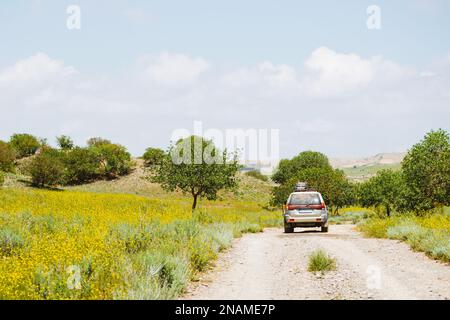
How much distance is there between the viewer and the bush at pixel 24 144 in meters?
93.0

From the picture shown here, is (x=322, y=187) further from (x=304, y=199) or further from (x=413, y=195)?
(x=304, y=199)

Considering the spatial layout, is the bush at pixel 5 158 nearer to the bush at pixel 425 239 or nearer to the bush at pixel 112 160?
the bush at pixel 112 160

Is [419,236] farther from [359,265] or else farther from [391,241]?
[359,265]

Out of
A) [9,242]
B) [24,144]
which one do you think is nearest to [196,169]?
[9,242]

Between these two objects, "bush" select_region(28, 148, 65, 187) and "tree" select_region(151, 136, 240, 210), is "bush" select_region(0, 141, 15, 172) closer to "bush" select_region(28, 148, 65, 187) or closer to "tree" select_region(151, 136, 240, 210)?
"bush" select_region(28, 148, 65, 187)

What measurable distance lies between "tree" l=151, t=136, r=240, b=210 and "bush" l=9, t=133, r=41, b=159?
224ft

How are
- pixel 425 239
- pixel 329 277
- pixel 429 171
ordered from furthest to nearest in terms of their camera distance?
1. pixel 429 171
2. pixel 425 239
3. pixel 329 277

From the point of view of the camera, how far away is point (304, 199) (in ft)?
73.4

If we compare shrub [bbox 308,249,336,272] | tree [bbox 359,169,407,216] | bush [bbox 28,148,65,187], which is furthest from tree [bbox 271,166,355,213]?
shrub [bbox 308,249,336,272]

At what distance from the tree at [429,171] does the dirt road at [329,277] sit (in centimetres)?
1838

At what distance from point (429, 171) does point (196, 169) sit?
636 inches

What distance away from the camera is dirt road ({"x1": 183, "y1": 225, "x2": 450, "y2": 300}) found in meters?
8.07

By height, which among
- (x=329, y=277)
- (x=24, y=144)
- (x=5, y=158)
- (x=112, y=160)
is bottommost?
(x=329, y=277)
